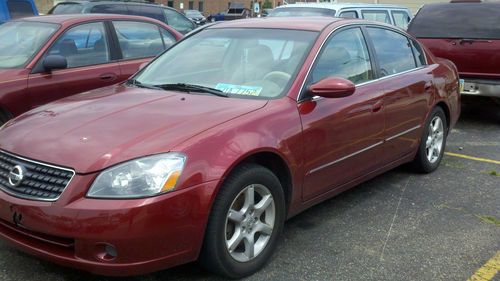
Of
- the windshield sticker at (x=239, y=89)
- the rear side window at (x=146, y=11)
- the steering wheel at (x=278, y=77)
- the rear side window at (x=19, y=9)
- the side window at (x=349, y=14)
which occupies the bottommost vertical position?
the rear side window at (x=146, y=11)

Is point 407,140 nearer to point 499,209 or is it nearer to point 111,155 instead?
point 499,209

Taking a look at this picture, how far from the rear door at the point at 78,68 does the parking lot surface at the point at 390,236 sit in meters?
2.22

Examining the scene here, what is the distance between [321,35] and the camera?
161 inches

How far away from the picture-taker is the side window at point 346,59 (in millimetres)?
4012

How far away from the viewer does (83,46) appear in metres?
5.95

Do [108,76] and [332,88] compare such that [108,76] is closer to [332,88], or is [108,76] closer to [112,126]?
[112,126]

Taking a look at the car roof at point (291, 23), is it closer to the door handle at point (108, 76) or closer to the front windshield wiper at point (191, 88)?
the front windshield wiper at point (191, 88)

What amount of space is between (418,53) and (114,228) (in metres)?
3.78

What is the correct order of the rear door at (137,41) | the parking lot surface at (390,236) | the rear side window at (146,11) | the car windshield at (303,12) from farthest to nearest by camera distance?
the rear side window at (146,11) → the car windshield at (303,12) → the rear door at (137,41) → the parking lot surface at (390,236)

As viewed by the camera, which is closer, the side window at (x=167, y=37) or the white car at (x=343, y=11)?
the side window at (x=167, y=37)

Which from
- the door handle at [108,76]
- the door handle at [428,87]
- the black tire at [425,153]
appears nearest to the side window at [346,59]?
the door handle at [428,87]

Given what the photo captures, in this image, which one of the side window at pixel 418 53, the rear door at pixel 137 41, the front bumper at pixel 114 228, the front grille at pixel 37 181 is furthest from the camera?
the rear door at pixel 137 41

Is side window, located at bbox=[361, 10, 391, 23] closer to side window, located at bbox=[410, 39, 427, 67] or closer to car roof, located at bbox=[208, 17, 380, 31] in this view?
side window, located at bbox=[410, 39, 427, 67]

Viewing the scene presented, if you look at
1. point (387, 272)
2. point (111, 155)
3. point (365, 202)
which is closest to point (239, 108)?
point (111, 155)
